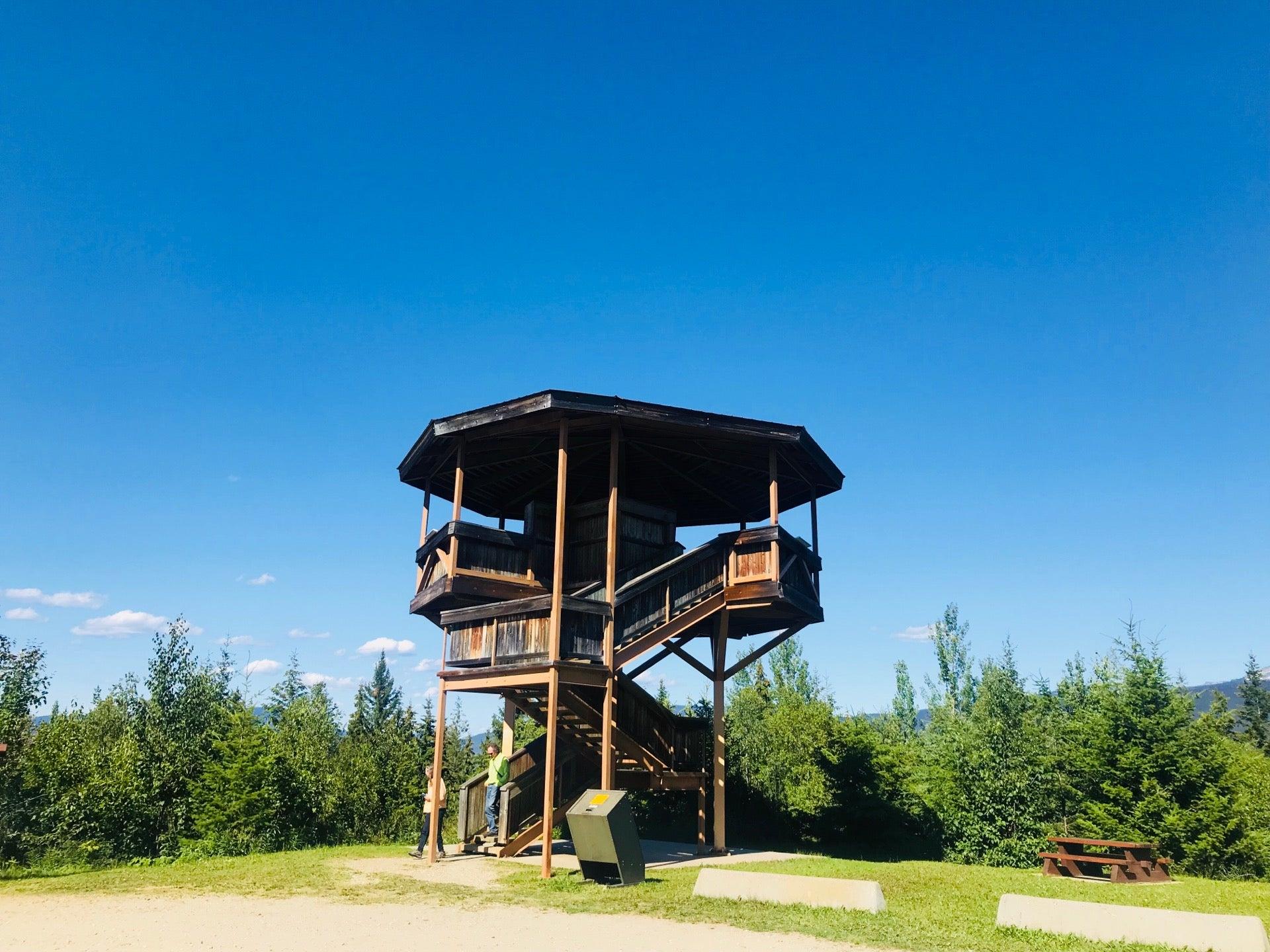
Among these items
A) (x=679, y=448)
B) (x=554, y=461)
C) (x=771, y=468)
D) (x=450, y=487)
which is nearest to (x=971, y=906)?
(x=771, y=468)

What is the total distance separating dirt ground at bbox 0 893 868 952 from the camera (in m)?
8.92

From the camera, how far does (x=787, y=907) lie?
10.8m

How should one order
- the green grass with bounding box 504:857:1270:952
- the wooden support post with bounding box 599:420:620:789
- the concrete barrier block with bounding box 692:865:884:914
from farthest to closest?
the wooden support post with bounding box 599:420:620:789 → the concrete barrier block with bounding box 692:865:884:914 → the green grass with bounding box 504:857:1270:952

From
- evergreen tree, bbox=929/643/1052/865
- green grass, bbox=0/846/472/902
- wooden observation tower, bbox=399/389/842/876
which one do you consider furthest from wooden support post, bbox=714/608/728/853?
green grass, bbox=0/846/472/902

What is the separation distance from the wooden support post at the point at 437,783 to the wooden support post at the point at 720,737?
5.45 m

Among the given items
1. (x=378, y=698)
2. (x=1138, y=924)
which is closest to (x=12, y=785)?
(x=1138, y=924)

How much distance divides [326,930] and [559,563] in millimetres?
7076

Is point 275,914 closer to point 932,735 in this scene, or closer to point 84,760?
point 84,760

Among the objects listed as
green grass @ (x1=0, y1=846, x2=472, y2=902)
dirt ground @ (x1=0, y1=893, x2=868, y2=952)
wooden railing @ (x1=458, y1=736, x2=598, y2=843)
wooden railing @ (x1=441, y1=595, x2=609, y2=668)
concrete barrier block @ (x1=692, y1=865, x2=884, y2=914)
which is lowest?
green grass @ (x1=0, y1=846, x2=472, y2=902)

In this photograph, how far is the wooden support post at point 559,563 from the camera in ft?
50.3

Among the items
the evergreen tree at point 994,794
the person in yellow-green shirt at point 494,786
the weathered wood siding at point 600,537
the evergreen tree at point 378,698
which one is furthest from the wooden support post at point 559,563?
the evergreen tree at point 378,698

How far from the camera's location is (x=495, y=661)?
16250mm

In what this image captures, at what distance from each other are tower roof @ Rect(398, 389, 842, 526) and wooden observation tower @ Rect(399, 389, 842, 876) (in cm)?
5

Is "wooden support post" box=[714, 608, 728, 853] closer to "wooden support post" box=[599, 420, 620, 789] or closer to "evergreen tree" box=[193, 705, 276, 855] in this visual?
"wooden support post" box=[599, 420, 620, 789]
